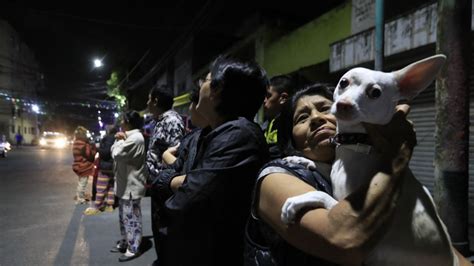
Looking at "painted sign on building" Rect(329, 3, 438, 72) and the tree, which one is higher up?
the tree

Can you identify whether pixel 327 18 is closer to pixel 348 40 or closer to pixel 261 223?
pixel 348 40

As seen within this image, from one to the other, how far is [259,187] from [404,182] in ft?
1.77

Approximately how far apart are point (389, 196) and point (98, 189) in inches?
282

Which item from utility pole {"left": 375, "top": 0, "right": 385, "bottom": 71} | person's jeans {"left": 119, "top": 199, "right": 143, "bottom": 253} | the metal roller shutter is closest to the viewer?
utility pole {"left": 375, "top": 0, "right": 385, "bottom": 71}

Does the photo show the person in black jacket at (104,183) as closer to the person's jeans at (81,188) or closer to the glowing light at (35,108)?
the person's jeans at (81,188)

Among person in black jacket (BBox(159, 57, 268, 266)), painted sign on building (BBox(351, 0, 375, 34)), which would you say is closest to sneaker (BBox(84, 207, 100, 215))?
person in black jacket (BBox(159, 57, 268, 266))

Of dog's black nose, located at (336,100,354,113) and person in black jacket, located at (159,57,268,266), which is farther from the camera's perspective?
person in black jacket, located at (159,57,268,266)

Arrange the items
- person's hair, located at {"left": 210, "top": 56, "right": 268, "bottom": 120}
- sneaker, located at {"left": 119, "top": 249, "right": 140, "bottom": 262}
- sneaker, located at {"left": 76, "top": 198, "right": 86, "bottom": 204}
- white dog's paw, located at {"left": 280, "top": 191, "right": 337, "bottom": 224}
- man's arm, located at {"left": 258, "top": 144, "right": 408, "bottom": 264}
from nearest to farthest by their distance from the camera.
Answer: man's arm, located at {"left": 258, "top": 144, "right": 408, "bottom": 264} → white dog's paw, located at {"left": 280, "top": 191, "right": 337, "bottom": 224} → person's hair, located at {"left": 210, "top": 56, "right": 268, "bottom": 120} → sneaker, located at {"left": 119, "top": 249, "right": 140, "bottom": 262} → sneaker, located at {"left": 76, "top": 198, "right": 86, "bottom": 204}

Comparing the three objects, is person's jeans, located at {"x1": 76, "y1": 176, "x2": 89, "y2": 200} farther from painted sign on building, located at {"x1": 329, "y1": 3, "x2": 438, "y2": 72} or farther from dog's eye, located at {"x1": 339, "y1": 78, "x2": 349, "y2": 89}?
dog's eye, located at {"x1": 339, "y1": 78, "x2": 349, "y2": 89}

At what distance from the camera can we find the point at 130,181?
16.7ft

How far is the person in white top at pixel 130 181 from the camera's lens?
16.5ft

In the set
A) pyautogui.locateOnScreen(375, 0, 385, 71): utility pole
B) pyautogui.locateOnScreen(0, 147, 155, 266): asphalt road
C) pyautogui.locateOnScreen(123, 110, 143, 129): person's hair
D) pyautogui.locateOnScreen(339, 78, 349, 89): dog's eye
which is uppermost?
pyautogui.locateOnScreen(375, 0, 385, 71): utility pole

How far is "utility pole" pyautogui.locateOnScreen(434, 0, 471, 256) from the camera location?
3457 mm

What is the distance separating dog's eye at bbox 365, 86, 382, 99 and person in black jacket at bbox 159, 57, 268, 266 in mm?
720
